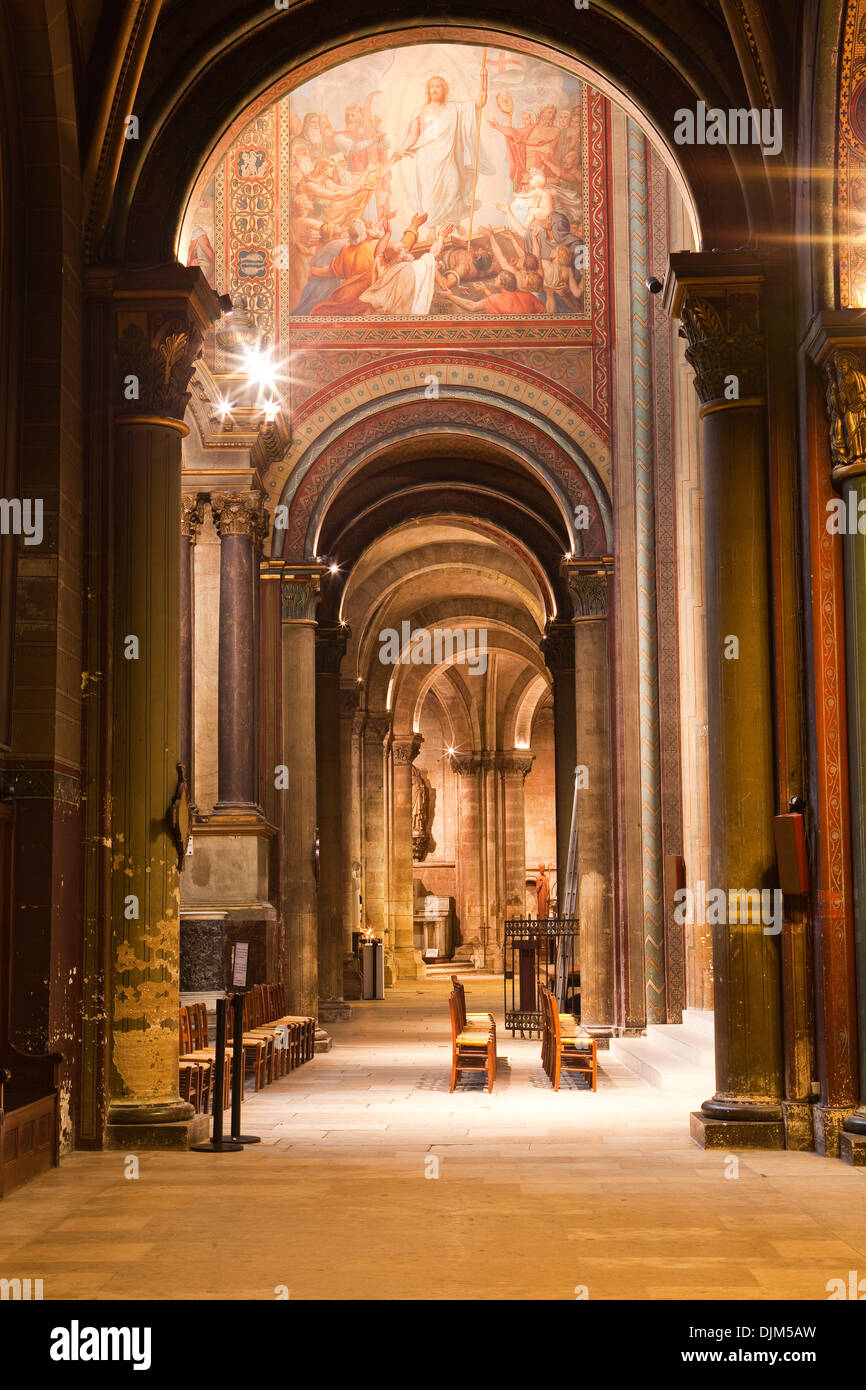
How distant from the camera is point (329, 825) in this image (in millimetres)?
21953

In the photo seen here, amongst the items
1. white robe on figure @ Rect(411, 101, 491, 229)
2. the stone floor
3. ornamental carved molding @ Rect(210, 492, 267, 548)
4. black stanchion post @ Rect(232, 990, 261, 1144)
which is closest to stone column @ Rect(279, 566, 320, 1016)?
ornamental carved molding @ Rect(210, 492, 267, 548)

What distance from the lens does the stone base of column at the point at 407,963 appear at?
33500 mm

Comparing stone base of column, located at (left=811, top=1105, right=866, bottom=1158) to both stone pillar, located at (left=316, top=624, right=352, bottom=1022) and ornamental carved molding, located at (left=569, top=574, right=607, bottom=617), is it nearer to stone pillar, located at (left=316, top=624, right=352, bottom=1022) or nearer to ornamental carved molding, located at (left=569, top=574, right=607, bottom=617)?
ornamental carved molding, located at (left=569, top=574, right=607, bottom=617)

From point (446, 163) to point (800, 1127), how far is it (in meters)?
13.5

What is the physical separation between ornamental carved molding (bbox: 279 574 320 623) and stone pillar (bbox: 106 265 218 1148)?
28.3 ft

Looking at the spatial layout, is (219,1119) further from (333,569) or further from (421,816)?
(421,816)

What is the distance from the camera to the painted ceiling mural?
61.0 feet

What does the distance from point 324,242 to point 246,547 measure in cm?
448

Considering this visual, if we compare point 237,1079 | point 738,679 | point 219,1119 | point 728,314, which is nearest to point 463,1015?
point 237,1079

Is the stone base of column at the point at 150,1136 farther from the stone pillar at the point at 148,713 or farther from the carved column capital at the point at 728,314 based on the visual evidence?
the carved column capital at the point at 728,314

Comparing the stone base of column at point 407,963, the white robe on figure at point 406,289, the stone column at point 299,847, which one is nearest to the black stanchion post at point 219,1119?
the stone column at point 299,847

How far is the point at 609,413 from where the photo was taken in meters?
18.6

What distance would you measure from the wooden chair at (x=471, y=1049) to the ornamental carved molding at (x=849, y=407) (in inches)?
224

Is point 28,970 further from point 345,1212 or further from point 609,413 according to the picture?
point 609,413
